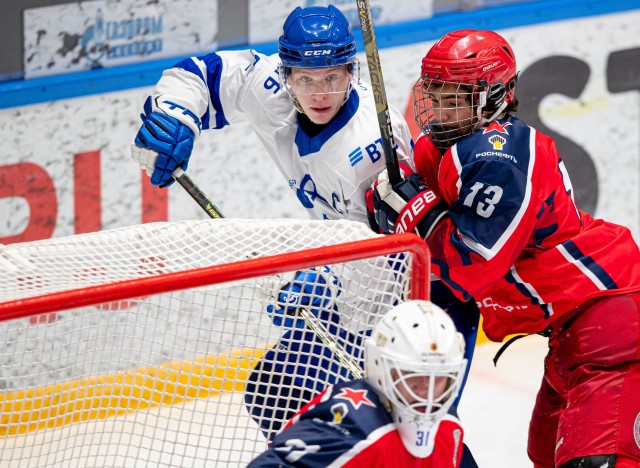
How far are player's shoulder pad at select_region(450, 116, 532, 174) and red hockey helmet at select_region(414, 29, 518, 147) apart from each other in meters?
0.09

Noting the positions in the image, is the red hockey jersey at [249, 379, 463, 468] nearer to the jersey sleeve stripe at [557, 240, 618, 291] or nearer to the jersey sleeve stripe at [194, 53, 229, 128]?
the jersey sleeve stripe at [557, 240, 618, 291]

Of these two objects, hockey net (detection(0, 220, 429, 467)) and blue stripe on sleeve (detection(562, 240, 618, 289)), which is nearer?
hockey net (detection(0, 220, 429, 467))

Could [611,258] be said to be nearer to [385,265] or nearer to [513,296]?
[513,296]

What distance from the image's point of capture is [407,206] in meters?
3.21

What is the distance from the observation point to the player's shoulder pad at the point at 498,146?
3.07m

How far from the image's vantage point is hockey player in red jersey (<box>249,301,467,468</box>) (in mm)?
2459

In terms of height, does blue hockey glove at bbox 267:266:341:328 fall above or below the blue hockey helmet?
below

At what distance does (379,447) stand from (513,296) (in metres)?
0.89

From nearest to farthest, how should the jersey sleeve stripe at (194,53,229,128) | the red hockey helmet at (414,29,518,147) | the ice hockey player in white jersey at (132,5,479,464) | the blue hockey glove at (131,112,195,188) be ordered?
the red hockey helmet at (414,29,518,147)
the ice hockey player in white jersey at (132,5,479,464)
the blue hockey glove at (131,112,195,188)
the jersey sleeve stripe at (194,53,229,128)

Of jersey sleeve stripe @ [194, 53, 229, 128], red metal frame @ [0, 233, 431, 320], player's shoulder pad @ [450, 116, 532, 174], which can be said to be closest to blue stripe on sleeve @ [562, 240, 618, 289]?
player's shoulder pad @ [450, 116, 532, 174]

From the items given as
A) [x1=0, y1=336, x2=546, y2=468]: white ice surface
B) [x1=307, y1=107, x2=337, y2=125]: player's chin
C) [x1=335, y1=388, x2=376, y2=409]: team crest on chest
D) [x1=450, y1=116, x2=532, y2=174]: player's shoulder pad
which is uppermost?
[x1=450, y1=116, x2=532, y2=174]: player's shoulder pad

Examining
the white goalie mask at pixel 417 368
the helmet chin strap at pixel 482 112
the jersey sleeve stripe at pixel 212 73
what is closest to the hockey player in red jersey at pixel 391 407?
the white goalie mask at pixel 417 368

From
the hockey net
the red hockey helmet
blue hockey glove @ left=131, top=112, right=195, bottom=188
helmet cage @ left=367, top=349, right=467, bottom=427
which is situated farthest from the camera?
blue hockey glove @ left=131, top=112, right=195, bottom=188

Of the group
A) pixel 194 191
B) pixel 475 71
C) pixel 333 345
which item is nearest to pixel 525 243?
pixel 475 71
